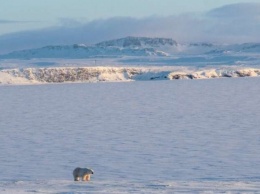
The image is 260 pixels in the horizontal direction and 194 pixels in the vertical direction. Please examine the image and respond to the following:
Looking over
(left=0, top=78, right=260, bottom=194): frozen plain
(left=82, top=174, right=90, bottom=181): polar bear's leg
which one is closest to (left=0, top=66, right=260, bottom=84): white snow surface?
(left=0, top=78, right=260, bottom=194): frozen plain

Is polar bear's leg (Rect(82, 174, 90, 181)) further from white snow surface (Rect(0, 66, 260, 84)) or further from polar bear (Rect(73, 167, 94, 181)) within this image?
white snow surface (Rect(0, 66, 260, 84))

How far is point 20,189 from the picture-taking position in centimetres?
970

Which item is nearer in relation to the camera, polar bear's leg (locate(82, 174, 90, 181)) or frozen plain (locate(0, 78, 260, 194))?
frozen plain (locate(0, 78, 260, 194))

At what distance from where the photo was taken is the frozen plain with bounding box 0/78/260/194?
10.2 meters

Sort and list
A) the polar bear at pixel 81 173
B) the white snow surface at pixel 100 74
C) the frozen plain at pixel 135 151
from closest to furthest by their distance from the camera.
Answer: the frozen plain at pixel 135 151 → the polar bear at pixel 81 173 → the white snow surface at pixel 100 74

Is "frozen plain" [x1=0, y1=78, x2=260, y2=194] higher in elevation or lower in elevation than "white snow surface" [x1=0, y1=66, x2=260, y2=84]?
lower

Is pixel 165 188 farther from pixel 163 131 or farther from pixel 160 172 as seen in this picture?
pixel 163 131

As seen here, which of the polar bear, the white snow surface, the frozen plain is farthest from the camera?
the white snow surface

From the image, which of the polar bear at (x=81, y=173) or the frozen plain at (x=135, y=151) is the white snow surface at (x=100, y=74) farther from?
the polar bear at (x=81, y=173)

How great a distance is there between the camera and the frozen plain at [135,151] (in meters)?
10.2

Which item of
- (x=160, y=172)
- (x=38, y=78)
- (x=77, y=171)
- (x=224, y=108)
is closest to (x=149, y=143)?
(x=160, y=172)

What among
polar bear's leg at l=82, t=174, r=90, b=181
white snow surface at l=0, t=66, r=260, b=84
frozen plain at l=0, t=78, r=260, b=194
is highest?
white snow surface at l=0, t=66, r=260, b=84

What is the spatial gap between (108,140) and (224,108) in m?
9.92

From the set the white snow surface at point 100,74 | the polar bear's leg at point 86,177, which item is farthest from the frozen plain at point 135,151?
the white snow surface at point 100,74
